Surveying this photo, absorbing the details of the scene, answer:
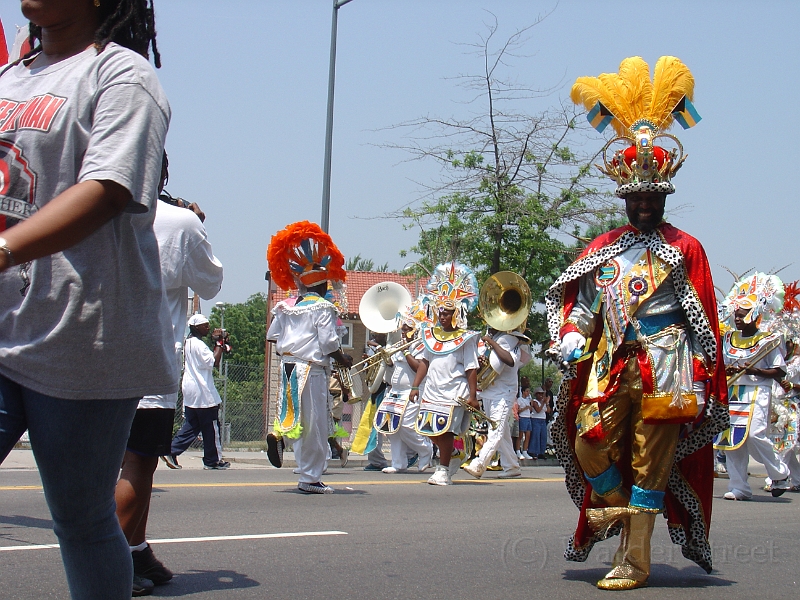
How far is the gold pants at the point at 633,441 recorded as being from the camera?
518 centimetres

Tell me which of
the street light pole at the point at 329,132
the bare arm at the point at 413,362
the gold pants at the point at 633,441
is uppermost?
the street light pole at the point at 329,132

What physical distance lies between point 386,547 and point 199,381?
7365 millimetres

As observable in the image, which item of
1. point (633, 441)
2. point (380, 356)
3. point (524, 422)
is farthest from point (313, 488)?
point (524, 422)

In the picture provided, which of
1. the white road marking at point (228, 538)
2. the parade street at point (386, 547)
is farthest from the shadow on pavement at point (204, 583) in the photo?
the white road marking at point (228, 538)

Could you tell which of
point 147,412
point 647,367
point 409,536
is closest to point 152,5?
point 147,412

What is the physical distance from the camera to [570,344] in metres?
5.27

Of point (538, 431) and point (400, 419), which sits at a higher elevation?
point (400, 419)

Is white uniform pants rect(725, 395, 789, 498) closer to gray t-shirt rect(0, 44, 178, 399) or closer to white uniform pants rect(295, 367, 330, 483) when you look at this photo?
white uniform pants rect(295, 367, 330, 483)

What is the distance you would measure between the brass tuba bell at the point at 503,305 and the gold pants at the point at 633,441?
27.0 ft

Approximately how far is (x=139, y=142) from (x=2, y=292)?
1.64 ft

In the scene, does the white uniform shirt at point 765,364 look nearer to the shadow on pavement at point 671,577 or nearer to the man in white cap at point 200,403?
→ the shadow on pavement at point 671,577

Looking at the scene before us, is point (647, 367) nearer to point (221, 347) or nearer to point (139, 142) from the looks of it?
point (139, 142)

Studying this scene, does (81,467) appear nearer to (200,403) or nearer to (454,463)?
(454,463)

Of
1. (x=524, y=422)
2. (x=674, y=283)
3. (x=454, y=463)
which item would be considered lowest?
(x=454, y=463)
